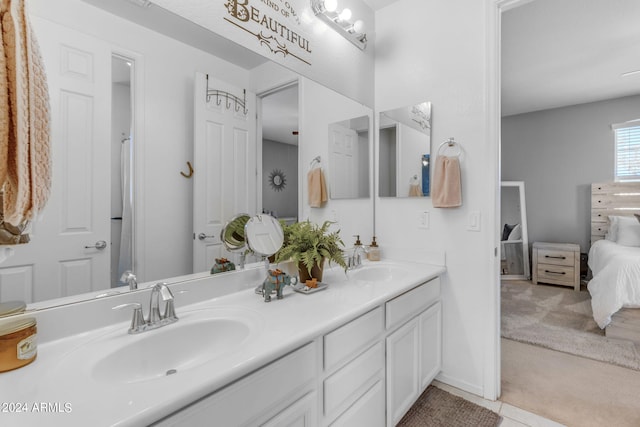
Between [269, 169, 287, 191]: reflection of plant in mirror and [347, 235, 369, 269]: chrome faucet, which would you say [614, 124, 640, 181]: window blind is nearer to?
[347, 235, 369, 269]: chrome faucet

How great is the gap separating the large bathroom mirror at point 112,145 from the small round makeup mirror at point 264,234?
0.16 m

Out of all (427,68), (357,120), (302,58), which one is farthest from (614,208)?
(302,58)

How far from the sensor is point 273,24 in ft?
5.17

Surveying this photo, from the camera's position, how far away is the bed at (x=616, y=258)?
8.34ft

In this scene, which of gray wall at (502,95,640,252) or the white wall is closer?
the white wall

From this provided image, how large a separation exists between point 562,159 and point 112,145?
5.45 meters

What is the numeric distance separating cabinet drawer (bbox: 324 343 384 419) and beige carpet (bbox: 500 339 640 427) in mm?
1102

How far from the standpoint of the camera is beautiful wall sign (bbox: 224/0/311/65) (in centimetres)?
142

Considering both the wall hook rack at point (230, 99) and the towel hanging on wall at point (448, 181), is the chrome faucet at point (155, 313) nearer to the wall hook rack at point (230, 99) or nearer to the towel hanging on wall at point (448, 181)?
the wall hook rack at point (230, 99)

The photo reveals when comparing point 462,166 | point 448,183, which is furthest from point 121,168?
point 462,166

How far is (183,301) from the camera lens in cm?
120

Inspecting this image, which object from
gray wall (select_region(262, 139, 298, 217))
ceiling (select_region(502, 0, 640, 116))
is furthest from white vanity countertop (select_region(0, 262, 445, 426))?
ceiling (select_region(502, 0, 640, 116))

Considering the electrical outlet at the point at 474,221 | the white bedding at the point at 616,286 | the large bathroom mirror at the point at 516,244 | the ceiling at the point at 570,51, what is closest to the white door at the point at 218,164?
the electrical outlet at the point at 474,221

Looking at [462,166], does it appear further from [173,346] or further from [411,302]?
[173,346]
